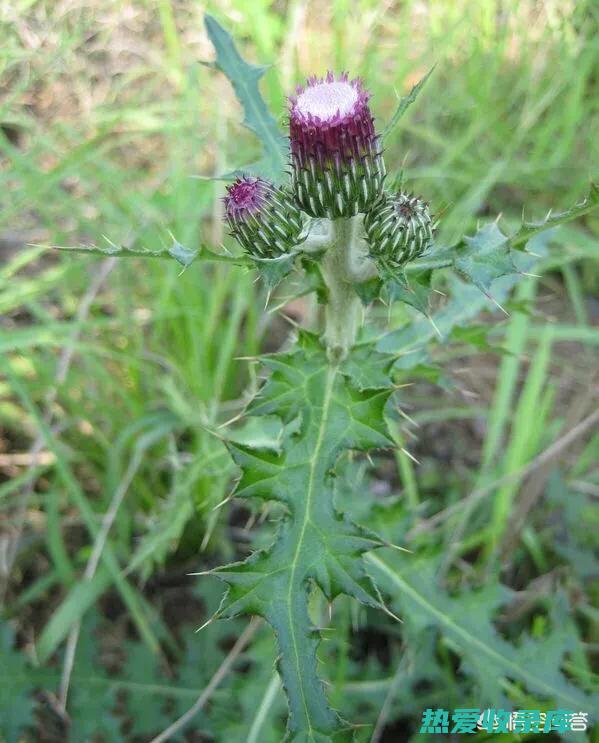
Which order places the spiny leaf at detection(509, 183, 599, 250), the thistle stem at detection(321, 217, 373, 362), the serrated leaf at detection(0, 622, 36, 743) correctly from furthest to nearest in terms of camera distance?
the serrated leaf at detection(0, 622, 36, 743) < the thistle stem at detection(321, 217, 373, 362) < the spiny leaf at detection(509, 183, 599, 250)

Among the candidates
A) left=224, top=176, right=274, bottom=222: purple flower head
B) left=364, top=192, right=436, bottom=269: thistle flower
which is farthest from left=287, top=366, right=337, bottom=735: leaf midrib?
left=224, top=176, right=274, bottom=222: purple flower head

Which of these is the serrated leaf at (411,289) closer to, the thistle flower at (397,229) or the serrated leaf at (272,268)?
the thistle flower at (397,229)

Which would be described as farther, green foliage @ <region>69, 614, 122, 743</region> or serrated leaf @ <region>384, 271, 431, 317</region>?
green foliage @ <region>69, 614, 122, 743</region>

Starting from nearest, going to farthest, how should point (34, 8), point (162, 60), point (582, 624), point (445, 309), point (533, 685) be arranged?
point (533, 685) → point (445, 309) → point (582, 624) → point (34, 8) → point (162, 60)

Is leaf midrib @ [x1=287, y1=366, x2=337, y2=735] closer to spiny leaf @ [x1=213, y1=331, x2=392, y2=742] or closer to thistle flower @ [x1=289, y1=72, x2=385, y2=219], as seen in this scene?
spiny leaf @ [x1=213, y1=331, x2=392, y2=742]

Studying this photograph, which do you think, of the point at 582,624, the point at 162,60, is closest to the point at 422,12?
the point at 162,60

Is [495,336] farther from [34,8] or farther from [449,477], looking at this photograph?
[34,8]
